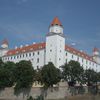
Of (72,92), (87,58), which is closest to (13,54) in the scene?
(87,58)

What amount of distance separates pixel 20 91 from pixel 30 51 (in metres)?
38.8

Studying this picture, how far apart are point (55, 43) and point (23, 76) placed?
3140 centimetres

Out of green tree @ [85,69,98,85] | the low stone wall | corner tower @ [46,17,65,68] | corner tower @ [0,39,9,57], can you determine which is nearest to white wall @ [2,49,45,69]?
corner tower @ [46,17,65,68]

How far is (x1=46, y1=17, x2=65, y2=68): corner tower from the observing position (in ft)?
324

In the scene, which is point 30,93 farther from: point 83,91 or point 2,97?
point 83,91

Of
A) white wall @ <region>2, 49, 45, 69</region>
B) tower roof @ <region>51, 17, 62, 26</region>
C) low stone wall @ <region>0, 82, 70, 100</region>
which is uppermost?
tower roof @ <region>51, 17, 62, 26</region>

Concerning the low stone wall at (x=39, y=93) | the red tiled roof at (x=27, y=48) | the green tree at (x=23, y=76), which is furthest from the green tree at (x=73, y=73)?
the red tiled roof at (x=27, y=48)

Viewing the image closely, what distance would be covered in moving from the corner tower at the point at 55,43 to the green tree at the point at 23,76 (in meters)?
26.3

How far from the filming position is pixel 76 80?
75.4 m

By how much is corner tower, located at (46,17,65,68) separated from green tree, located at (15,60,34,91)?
26.3 m

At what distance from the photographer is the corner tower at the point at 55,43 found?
98.8 m

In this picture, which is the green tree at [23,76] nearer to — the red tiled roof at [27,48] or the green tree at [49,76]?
the green tree at [49,76]

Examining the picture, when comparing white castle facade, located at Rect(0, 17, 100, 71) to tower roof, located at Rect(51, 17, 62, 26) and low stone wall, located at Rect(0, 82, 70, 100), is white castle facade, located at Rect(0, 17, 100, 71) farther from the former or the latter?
low stone wall, located at Rect(0, 82, 70, 100)

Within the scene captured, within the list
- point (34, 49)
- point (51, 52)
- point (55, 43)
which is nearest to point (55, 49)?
point (51, 52)
